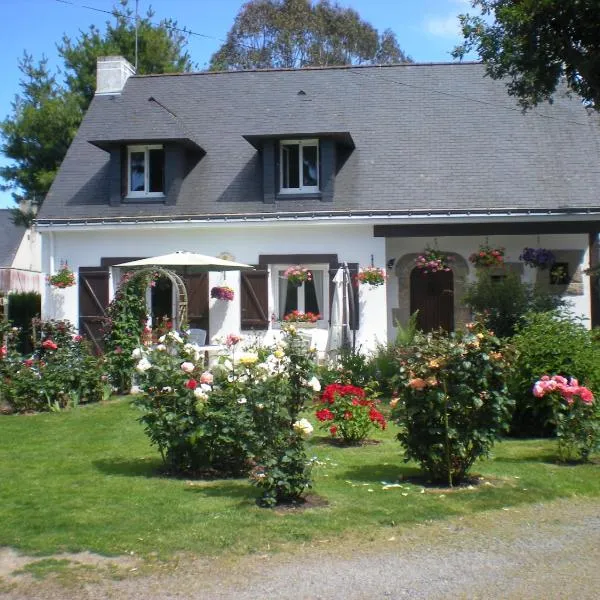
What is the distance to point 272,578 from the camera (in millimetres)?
5438

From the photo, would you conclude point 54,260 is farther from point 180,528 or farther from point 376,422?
point 180,528

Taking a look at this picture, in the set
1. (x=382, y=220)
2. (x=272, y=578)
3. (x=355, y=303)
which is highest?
(x=382, y=220)

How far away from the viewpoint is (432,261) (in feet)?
52.7

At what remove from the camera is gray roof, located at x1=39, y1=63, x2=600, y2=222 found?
54.4ft

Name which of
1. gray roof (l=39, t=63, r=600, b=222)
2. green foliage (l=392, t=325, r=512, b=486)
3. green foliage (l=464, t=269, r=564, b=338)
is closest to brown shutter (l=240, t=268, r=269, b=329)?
gray roof (l=39, t=63, r=600, b=222)

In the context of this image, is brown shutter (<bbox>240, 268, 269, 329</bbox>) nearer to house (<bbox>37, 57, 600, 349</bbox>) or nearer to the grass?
house (<bbox>37, 57, 600, 349</bbox>)

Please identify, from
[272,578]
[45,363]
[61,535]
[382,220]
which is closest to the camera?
[272,578]

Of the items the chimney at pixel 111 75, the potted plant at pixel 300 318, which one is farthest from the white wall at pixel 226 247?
the chimney at pixel 111 75

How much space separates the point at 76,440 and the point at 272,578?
5.49 metres

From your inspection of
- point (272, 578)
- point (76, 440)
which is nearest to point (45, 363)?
point (76, 440)

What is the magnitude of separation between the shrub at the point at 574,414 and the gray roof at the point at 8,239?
29769 mm

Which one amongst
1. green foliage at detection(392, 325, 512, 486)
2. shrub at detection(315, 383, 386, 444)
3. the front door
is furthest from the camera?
the front door

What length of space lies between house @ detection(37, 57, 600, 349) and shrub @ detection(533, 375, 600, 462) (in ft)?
23.8

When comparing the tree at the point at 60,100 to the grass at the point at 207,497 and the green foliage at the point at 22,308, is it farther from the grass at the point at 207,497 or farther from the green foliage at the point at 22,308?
the grass at the point at 207,497
